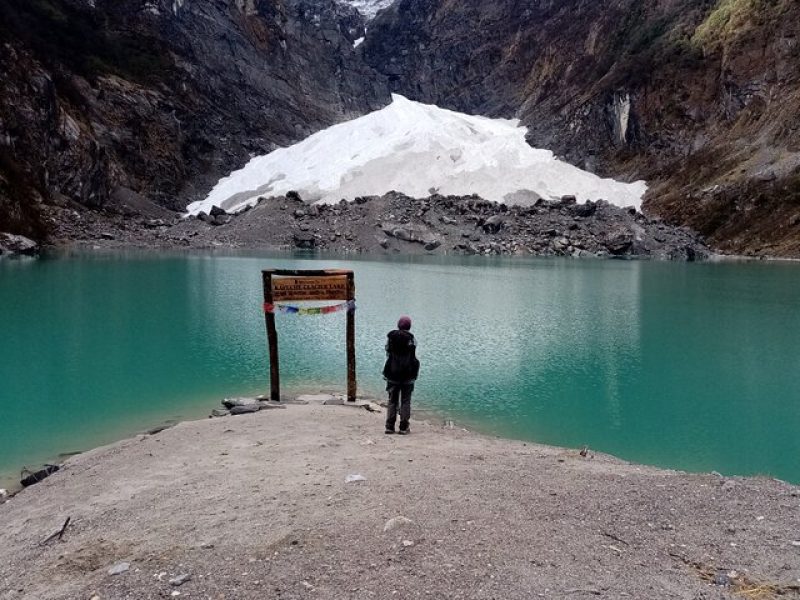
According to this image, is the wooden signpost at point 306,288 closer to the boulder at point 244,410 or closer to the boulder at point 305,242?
the boulder at point 244,410

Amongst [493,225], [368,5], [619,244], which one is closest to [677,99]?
[619,244]

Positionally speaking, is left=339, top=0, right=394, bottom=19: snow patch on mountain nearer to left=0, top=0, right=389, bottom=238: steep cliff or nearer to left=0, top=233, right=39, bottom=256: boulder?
left=0, top=0, right=389, bottom=238: steep cliff

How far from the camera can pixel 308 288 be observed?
12.5m

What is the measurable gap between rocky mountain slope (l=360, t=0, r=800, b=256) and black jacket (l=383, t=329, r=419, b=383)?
50.3 meters

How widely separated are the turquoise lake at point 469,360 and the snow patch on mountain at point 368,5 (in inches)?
5266

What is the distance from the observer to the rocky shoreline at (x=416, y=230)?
5791 cm

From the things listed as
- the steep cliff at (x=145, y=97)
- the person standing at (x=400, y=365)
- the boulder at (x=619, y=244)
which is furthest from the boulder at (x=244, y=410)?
the boulder at (x=619, y=244)

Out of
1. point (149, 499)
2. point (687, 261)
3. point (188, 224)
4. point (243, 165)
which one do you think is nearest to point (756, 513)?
point (149, 499)

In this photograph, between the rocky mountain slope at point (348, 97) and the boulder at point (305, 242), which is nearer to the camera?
the rocky mountain slope at point (348, 97)

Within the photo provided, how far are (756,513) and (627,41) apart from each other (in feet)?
301

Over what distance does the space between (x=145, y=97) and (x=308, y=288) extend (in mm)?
77633

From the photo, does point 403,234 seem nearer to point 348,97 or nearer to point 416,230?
point 416,230

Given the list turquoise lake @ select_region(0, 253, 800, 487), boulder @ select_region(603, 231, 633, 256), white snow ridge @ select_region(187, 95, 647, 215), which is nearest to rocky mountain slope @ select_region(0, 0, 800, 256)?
white snow ridge @ select_region(187, 95, 647, 215)

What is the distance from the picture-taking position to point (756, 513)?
6.16 metres
